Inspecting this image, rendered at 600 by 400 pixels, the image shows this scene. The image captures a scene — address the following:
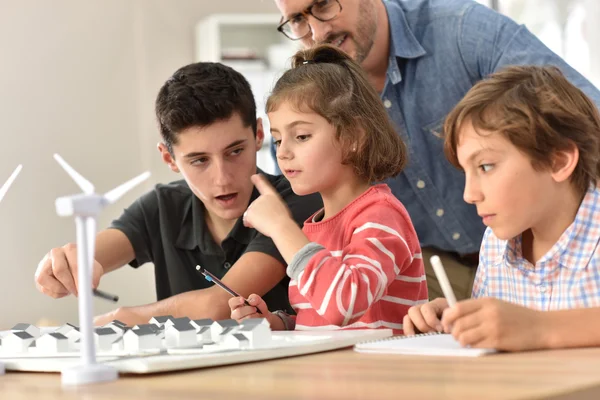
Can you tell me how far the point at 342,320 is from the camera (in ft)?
4.48

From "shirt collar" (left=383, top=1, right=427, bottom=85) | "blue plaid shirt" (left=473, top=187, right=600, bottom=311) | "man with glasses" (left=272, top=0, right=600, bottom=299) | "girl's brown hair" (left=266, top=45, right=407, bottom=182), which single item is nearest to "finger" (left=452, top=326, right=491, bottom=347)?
"blue plaid shirt" (left=473, top=187, right=600, bottom=311)

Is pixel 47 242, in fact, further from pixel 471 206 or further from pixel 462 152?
pixel 462 152

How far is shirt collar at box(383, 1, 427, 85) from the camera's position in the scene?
7.23 ft

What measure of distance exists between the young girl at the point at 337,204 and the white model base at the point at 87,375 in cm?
50

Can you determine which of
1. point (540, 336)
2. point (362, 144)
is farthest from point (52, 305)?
point (540, 336)

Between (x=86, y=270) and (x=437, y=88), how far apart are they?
1.47m

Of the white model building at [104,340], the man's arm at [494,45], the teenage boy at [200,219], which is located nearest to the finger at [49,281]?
the teenage boy at [200,219]

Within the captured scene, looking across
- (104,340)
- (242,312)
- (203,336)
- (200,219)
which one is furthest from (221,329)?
(200,219)

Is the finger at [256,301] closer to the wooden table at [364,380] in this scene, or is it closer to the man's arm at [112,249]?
the wooden table at [364,380]

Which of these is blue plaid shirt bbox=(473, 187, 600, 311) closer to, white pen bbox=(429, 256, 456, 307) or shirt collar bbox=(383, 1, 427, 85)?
white pen bbox=(429, 256, 456, 307)

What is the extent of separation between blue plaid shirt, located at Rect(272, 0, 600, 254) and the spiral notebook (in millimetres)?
1060

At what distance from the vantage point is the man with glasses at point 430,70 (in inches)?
84.1

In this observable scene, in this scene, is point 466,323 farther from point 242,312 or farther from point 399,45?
point 399,45

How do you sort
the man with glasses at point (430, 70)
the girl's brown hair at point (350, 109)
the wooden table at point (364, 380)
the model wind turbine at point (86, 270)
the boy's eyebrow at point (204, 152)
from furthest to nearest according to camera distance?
1. the man with glasses at point (430, 70)
2. the boy's eyebrow at point (204, 152)
3. the girl's brown hair at point (350, 109)
4. the model wind turbine at point (86, 270)
5. the wooden table at point (364, 380)
